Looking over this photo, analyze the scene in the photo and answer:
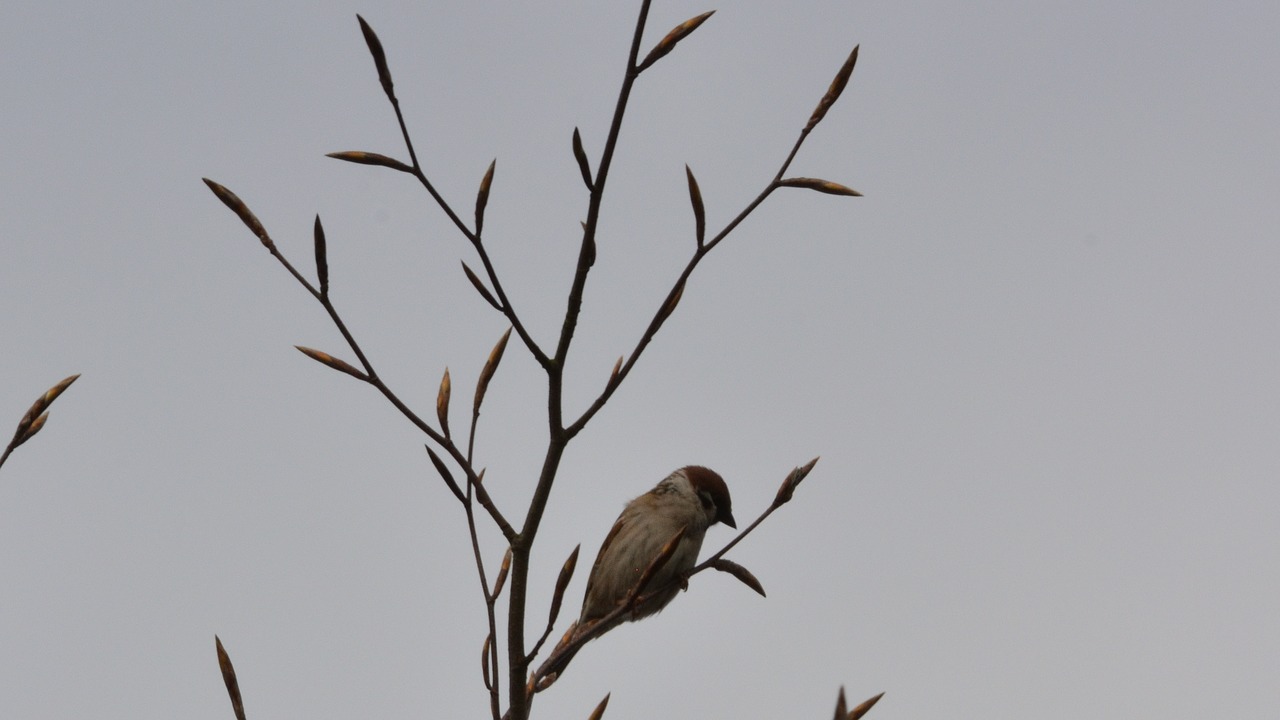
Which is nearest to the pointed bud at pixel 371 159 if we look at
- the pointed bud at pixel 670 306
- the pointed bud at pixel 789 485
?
the pointed bud at pixel 670 306

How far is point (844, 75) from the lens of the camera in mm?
2016

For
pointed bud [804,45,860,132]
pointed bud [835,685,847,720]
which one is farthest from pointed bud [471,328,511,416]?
pointed bud [835,685,847,720]

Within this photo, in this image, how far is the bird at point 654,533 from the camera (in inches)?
167

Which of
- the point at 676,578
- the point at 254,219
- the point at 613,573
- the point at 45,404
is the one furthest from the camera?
the point at 613,573

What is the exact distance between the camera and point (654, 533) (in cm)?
431

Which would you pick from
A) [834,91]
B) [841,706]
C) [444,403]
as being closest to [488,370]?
[444,403]

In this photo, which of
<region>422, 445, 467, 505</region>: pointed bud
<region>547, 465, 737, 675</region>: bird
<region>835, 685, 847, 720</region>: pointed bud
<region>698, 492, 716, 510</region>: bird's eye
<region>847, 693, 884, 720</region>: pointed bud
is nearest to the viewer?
<region>835, 685, 847, 720</region>: pointed bud

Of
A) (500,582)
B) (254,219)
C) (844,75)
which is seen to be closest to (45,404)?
(254,219)

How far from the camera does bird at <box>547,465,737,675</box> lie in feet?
13.9

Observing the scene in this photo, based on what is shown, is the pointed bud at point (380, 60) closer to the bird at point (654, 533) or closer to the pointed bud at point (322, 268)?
the pointed bud at point (322, 268)

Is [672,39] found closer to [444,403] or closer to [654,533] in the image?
[444,403]

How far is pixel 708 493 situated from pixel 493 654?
251 cm

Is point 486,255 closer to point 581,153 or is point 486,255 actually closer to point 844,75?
point 581,153

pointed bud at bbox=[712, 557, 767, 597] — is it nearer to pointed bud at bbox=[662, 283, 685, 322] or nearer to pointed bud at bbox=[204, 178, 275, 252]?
pointed bud at bbox=[662, 283, 685, 322]
